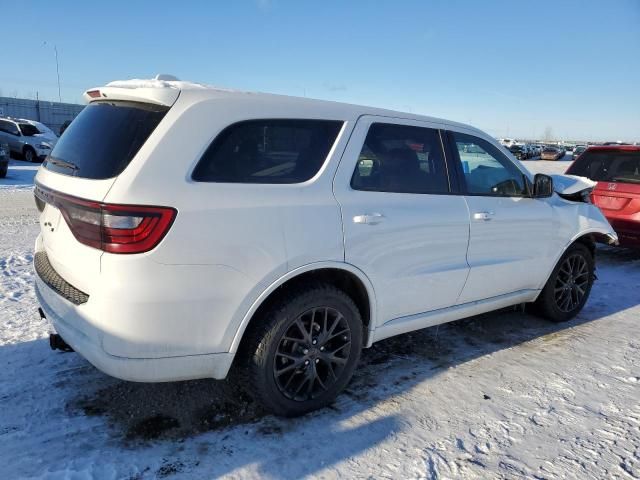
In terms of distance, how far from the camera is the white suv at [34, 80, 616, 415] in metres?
2.39

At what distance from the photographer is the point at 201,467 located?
2525mm

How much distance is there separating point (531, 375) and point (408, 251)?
139cm

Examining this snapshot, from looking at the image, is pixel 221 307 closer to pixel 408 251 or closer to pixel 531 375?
pixel 408 251

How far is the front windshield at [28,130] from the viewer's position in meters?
20.3

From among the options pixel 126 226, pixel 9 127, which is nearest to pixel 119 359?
pixel 126 226

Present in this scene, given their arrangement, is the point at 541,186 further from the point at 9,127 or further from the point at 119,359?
the point at 9,127

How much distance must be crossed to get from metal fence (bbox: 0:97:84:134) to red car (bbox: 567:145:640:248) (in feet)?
109

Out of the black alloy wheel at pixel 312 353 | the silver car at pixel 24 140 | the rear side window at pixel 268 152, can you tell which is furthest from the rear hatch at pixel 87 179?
the silver car at pixel 24 140

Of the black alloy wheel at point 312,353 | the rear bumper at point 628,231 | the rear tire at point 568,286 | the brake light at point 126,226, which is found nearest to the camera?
the brake light at point 126,226

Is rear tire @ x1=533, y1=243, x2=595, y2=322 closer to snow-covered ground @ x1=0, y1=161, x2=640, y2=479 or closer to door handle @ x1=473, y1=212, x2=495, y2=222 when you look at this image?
snow-covered ground @ x1=0, y1=161, x2=640, y2=479

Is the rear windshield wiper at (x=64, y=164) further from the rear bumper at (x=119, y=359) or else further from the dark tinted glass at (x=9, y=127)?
the dark tinted glass at (x=9, y=127)

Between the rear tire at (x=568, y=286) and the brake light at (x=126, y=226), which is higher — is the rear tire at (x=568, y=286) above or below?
below

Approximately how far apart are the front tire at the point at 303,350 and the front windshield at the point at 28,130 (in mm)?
21402

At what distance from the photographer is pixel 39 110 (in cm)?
3528
